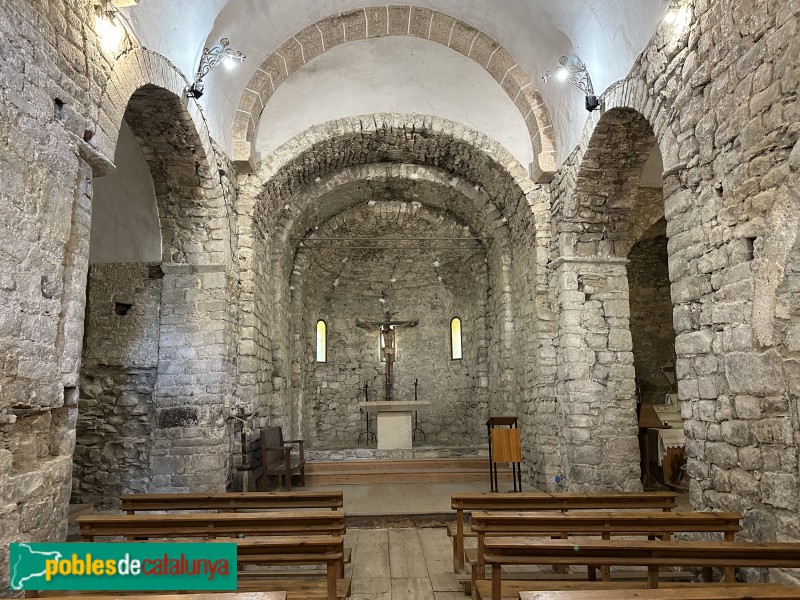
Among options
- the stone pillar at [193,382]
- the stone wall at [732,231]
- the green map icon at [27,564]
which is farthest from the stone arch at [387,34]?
the green map icon at [27,564]

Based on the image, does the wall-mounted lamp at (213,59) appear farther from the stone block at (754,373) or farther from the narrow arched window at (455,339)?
the narrow arched window at (455,339)

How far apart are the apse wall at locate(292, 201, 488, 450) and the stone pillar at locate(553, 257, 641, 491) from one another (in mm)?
4245

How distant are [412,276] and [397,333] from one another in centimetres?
127

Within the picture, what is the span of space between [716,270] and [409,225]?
8.06 metres

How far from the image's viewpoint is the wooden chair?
6910 mm

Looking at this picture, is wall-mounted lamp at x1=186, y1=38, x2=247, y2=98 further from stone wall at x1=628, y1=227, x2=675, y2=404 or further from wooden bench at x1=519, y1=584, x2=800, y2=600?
stone wall at x1=628, y1=227, x2=675, y2=404

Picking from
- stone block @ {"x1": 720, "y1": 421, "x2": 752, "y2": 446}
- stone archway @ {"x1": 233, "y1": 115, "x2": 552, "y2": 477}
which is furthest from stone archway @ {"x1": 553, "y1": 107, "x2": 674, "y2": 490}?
stone block @ {"x1": 720, "y1": 421, "x2": 752, "y2": 446}

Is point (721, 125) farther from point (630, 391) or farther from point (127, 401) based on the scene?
point (127, 401)

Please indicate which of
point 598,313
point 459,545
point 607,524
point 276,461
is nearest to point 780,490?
point 607,524

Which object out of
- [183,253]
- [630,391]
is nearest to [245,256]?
[183,253]

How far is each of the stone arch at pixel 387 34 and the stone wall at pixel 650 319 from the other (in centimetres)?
443

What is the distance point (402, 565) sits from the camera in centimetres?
448

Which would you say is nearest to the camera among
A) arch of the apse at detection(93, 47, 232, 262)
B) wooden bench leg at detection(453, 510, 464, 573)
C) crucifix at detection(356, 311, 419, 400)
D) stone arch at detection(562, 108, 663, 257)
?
arch of the apse at detection(93, 47, 232, 262)

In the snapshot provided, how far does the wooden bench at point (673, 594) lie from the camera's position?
6.63ft
